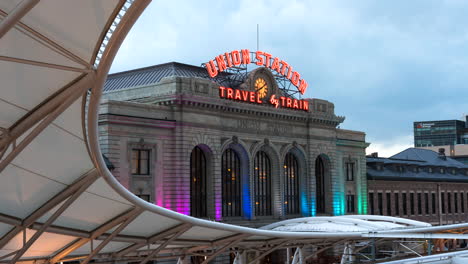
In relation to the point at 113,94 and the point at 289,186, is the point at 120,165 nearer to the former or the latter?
the point at 113,94

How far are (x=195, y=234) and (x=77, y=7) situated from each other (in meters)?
18.6

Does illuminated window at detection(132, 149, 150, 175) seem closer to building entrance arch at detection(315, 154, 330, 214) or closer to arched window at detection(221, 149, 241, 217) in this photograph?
arched window at detection(221, 149, 241, 217)

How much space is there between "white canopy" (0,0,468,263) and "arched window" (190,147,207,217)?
31.4m

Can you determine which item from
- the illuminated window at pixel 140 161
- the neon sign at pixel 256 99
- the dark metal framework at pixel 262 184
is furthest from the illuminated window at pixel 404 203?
the illuminated window at pixel 140 161

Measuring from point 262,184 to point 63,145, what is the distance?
172 feet

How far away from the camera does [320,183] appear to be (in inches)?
A: 3169

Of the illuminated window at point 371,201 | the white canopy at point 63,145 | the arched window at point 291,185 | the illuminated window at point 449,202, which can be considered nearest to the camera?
the white canopy at point 63,145

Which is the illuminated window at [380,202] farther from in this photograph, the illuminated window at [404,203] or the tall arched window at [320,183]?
the tall arched window at [320,183]

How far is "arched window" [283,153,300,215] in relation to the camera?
74.6m

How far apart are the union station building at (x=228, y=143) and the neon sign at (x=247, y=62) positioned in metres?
0.12

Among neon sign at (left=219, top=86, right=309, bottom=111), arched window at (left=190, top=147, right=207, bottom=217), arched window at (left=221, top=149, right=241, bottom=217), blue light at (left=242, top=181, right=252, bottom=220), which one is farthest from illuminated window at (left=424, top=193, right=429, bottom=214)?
arched window at (left=190, top=147, right=207, bottom=217)

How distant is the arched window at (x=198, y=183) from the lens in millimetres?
63969

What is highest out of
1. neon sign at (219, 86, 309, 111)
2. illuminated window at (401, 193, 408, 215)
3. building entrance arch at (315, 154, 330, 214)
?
neon sign at (219, 86, 309, 111)

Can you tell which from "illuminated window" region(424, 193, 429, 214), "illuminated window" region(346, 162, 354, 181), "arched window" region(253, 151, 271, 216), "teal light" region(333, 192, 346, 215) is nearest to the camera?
"arched window" region(253, 151, 271, 216)
